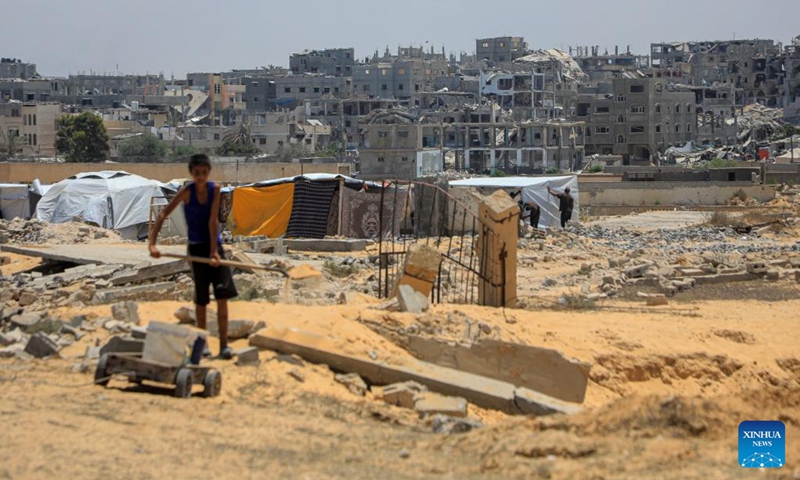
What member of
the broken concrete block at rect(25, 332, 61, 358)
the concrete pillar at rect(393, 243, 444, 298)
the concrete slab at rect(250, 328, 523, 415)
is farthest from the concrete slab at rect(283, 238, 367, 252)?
the concrete slab at rect(250, 328, 523, 415)

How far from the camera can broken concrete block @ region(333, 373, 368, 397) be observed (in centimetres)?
750

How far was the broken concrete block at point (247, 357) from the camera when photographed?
7.54m

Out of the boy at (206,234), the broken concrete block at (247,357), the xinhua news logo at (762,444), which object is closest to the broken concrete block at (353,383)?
the broken concrete block at (247,357)

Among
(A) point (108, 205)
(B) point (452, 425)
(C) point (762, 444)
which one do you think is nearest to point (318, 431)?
(B) point (452, 425)

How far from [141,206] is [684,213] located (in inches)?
632

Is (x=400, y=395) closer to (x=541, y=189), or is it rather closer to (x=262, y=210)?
(x=262, y=210)

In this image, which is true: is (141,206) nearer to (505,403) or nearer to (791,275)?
(791,275)

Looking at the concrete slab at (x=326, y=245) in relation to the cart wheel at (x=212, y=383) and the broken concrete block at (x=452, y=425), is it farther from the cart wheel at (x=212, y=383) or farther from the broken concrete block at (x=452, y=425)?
the broken concrete block at (x=452, y=425)

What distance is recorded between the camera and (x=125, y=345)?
291 inches

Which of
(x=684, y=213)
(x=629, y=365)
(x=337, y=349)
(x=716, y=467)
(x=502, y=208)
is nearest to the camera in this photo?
(x=716, y=467)

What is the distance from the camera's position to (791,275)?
1734cm

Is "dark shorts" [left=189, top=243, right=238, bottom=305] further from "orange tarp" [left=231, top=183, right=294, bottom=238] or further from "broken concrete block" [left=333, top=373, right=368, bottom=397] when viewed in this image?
"orange tarp" [left=231, top=183, right=294, bottom=238]

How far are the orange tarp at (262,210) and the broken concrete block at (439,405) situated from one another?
49.2 feet

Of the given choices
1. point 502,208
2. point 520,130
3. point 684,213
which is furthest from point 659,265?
point 520,130
